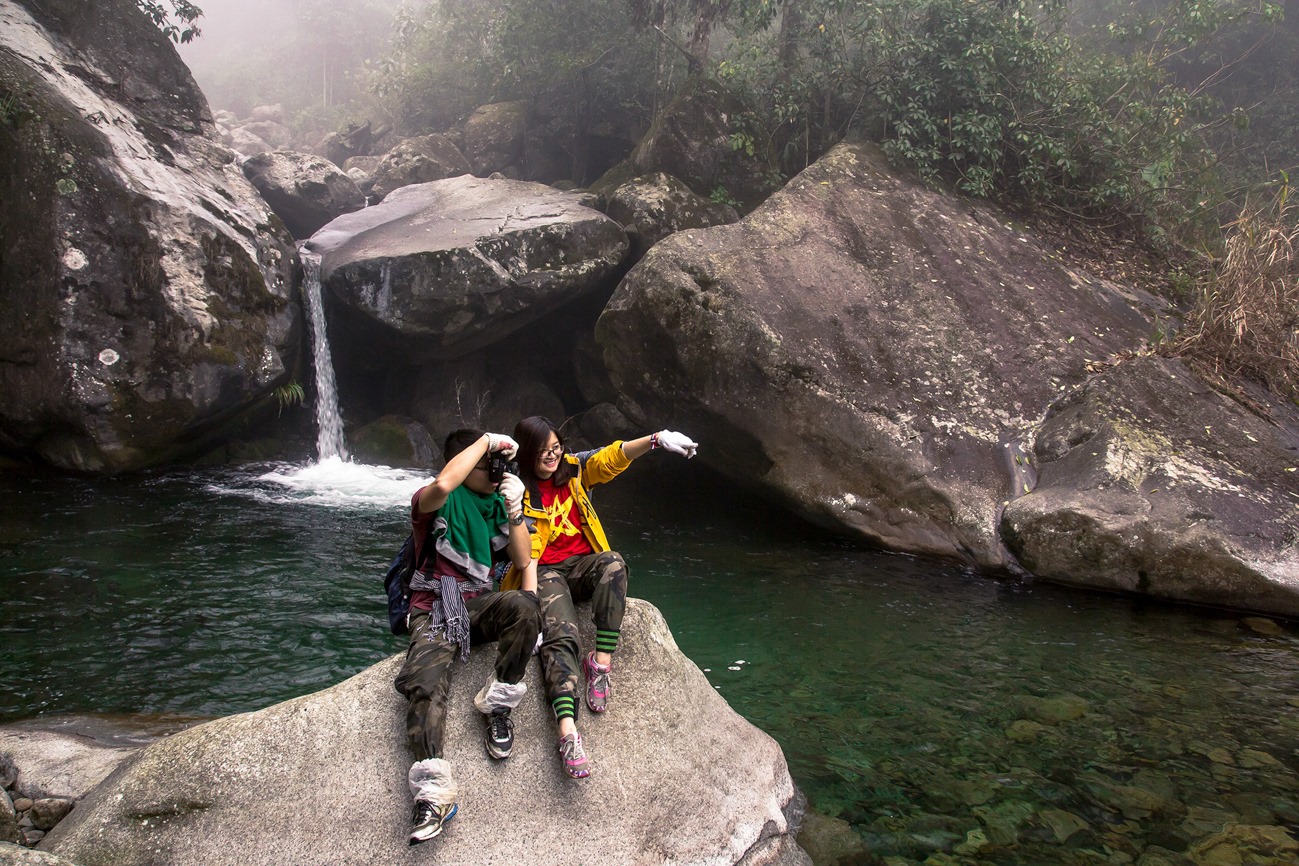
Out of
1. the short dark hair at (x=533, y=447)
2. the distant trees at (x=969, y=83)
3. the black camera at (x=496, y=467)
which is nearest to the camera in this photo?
the black camera at (x=496, y=467)

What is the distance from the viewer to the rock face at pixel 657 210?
41.5 ft

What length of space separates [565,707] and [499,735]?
28cm

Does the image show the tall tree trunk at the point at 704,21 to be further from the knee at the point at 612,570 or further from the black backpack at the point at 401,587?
the black backpack at the point at 401,587

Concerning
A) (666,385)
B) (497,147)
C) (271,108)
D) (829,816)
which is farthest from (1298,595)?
(271,108)

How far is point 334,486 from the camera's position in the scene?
10766mm

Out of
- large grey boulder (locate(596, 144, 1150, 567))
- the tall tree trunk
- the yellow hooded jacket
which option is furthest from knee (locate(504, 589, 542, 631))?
the tall tree trunk

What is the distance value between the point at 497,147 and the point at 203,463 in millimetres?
11214

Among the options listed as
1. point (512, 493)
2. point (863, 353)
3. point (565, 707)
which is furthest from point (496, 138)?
point (565, 707)

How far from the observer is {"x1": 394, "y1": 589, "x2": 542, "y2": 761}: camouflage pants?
10.8 ft

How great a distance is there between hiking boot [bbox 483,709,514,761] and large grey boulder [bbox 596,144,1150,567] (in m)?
5.62

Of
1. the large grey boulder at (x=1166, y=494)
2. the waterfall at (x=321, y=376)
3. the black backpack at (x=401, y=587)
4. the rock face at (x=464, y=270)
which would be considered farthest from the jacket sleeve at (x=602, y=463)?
the waterfall at (x=321, y=376)

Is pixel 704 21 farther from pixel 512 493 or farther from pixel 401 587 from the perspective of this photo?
pixel 401 587

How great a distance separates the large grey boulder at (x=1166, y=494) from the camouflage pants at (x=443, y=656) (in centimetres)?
566

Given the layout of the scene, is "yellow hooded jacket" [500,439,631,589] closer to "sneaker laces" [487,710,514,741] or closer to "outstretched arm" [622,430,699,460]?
"outstretched arm" [622,430,699,460]
